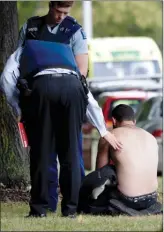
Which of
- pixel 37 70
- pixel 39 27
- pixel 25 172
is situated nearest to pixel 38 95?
pixel 37 70

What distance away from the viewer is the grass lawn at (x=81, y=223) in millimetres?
6812

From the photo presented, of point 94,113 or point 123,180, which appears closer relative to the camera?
point 94,113

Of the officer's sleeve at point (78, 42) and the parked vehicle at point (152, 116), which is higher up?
the officer's sleeve at point (78, 42)

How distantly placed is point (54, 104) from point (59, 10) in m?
0.79

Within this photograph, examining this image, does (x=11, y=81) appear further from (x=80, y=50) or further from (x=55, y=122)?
(x=80, y=50)

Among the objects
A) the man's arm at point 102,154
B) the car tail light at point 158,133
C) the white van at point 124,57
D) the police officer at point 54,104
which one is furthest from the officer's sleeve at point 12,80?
the white van at point 124,57

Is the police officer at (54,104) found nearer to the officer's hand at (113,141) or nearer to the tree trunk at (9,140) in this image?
the officer's hand at (113,141)

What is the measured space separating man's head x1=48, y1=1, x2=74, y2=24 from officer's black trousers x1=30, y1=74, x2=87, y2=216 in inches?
20.8

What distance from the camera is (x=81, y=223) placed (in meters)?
7.11

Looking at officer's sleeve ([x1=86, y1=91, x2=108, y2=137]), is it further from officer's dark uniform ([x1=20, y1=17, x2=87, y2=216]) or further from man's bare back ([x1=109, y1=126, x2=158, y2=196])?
man's bare back ([x1=109, y1=126, x2=158, y2=196])

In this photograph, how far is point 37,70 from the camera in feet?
24.2

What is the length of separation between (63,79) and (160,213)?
5.73 ft

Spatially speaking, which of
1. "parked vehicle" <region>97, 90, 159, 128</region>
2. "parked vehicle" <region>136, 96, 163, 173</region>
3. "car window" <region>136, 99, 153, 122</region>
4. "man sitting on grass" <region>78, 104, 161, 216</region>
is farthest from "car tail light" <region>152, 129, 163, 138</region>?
"man sitting on grass" <region>78, 104, 161, 216</region>

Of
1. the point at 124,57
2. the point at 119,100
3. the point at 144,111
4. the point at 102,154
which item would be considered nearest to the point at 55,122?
the point at 102,154
